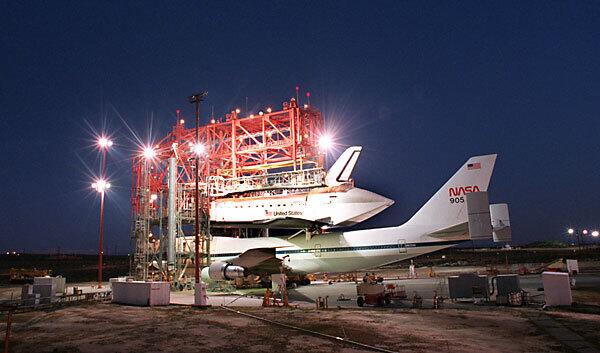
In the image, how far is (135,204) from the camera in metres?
35.8

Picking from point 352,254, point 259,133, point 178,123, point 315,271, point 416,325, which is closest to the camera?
point 416,325

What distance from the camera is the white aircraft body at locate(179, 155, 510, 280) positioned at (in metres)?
28.0

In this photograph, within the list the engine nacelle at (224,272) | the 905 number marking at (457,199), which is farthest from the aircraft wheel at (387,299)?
the engine nacelle at (224,272)

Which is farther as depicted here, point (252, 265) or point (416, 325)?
point (252, 265)

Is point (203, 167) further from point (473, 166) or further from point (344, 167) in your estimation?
point (473, 166)

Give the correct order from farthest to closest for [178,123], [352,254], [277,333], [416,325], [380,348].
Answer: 1. [178,123]
2. [352,254]
3. [416,325]
4. [277,333]
5. [380,348]

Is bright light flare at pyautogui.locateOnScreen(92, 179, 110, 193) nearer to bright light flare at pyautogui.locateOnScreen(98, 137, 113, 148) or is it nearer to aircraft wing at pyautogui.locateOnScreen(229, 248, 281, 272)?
bright light flare at pyautogui.locateOnScreen(98, 137, 113, 148)

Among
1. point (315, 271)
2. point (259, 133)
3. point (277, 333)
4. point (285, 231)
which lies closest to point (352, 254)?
point (315, 271)

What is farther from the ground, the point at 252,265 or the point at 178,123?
the point at 178,123

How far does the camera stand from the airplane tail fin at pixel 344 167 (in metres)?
35.2

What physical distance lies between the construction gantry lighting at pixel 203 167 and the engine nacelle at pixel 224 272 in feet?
6.95

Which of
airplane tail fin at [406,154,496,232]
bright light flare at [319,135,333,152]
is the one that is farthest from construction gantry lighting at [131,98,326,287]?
airplane tail fin at [406,154,496,232]

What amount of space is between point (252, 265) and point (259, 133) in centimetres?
1408

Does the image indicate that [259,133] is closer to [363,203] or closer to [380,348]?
[363,203]
